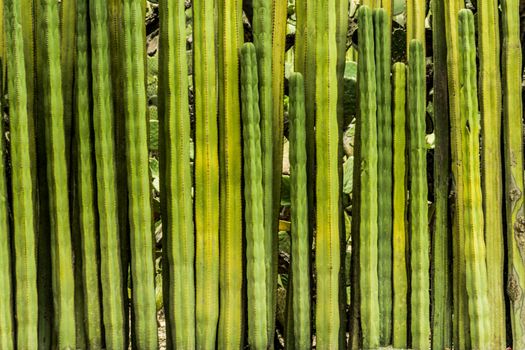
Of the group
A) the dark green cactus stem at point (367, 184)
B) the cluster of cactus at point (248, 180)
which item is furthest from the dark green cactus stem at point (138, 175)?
the dark green cactus stem at point (367, 184)

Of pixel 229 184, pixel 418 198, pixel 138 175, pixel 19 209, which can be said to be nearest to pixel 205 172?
pixel 229 184

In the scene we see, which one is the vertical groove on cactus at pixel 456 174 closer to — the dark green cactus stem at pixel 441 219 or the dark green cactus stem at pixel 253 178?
the dark green cactus stem at pixel 441 219

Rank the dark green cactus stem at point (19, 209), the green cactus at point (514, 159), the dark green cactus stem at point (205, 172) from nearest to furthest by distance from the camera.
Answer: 1. the dark green cactus stem at point (19, 209)
2. the dark green cactus stem at point (205, 172)
3. the green cactus at point (514, 159)

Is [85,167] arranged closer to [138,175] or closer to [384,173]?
[138,175]

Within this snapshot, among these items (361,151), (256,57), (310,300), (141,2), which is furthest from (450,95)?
(141,2)

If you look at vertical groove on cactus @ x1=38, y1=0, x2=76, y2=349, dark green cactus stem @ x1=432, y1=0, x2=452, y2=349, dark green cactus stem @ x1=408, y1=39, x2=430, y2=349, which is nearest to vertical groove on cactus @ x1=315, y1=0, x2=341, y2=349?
dark green cactus stem @ x1=408, y1=39, x2=430, y2=349

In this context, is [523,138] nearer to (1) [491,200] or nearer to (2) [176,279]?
(1) [491,200]
